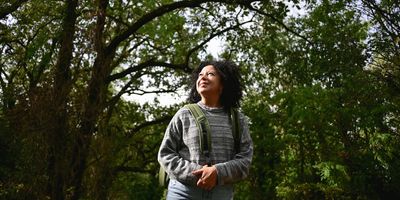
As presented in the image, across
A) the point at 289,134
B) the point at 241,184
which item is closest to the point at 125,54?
the point at 241,184

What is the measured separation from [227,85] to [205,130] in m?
0.47

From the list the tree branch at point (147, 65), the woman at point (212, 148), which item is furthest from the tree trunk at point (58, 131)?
the tree branch at point (147, 65)

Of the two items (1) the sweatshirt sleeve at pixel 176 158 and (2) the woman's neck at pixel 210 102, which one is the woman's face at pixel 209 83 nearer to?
(2) the woman's neck at pixel 210 102

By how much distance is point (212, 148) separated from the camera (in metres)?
2.71

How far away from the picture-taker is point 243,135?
2861 mm

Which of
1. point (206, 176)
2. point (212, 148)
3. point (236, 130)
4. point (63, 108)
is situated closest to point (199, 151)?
point (212, 148)

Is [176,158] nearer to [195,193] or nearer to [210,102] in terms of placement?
[195,193]

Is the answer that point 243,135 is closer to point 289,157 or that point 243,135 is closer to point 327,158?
point 327,158

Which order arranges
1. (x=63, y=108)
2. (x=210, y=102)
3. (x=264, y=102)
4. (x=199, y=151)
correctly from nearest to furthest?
(x=199, y=151) → (x=210, y=102) → (x=63, y=108) → (x=264, y=102)

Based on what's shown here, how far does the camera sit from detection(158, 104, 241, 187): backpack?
269 cm

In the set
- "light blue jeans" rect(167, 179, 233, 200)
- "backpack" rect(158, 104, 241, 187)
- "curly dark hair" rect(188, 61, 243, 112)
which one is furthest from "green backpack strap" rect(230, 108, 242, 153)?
"light blue jeans" rect(167, 179, 233, 200)

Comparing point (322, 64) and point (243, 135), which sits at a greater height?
point (322, 64)

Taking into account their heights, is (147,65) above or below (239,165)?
above

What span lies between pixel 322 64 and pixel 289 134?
7.58ft
